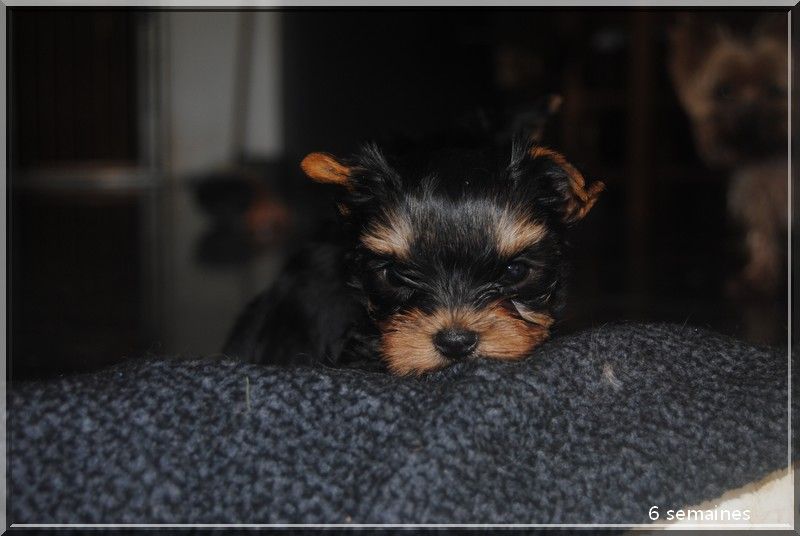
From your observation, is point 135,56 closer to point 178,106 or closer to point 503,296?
point 178,106

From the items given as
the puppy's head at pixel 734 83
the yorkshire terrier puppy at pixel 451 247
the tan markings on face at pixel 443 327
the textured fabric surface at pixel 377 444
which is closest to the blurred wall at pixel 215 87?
the puppy's head at pixel 734 83

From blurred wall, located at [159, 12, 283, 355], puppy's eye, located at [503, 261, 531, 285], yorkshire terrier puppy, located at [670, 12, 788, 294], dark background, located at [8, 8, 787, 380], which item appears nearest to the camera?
puppy's eye, located at [503, 261, 531, 285]

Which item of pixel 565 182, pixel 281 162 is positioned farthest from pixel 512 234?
pixel 281 162

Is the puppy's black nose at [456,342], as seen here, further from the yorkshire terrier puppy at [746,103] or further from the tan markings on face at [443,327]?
the yorkshire terrier puppy at [746,103]

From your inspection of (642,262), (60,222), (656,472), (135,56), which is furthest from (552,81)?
(656,472)

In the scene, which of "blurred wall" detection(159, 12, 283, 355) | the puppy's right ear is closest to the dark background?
"blurred wall" detection(159, 12, 283, 355)

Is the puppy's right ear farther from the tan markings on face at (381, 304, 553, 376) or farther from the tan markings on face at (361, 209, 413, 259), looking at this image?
the tan markings on face at (381, 304, 553, 376)
